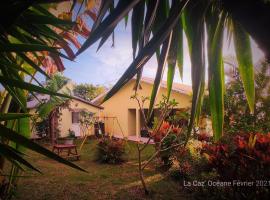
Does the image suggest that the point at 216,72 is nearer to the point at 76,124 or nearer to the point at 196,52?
the point at 196,52

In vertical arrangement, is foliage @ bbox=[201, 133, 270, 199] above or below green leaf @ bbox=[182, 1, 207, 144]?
below

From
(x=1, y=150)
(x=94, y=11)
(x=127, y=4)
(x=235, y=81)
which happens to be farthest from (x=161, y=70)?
(x=235, y=81)

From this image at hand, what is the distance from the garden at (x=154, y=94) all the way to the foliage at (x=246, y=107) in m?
0.04

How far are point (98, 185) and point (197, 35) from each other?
23.6ft

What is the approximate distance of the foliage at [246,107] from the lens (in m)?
9.00

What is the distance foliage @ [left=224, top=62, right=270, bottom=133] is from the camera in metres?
9.00

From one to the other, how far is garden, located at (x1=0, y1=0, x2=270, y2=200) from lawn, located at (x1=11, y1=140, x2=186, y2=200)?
0.03 meters

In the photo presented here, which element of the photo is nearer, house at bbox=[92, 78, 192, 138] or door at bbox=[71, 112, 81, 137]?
house at bbox=[92, 78, 192, 138]

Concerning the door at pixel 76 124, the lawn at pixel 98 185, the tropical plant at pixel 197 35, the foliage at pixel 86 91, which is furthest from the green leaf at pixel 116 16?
the foliage at pixel 86 91

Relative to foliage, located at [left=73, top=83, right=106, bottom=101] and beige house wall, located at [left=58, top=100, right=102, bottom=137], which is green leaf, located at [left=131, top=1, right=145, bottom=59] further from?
foliage, located at [left=73, top=83, right=106, bottom=101]

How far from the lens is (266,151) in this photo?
16.5 feet

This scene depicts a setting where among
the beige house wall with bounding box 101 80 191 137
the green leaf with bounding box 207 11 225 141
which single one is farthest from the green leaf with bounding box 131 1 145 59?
the beige house wall with bounding box 101 80 191 137

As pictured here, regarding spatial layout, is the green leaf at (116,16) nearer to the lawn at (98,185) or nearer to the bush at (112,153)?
the lawn at (98,185)

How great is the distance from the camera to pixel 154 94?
1316 mm
